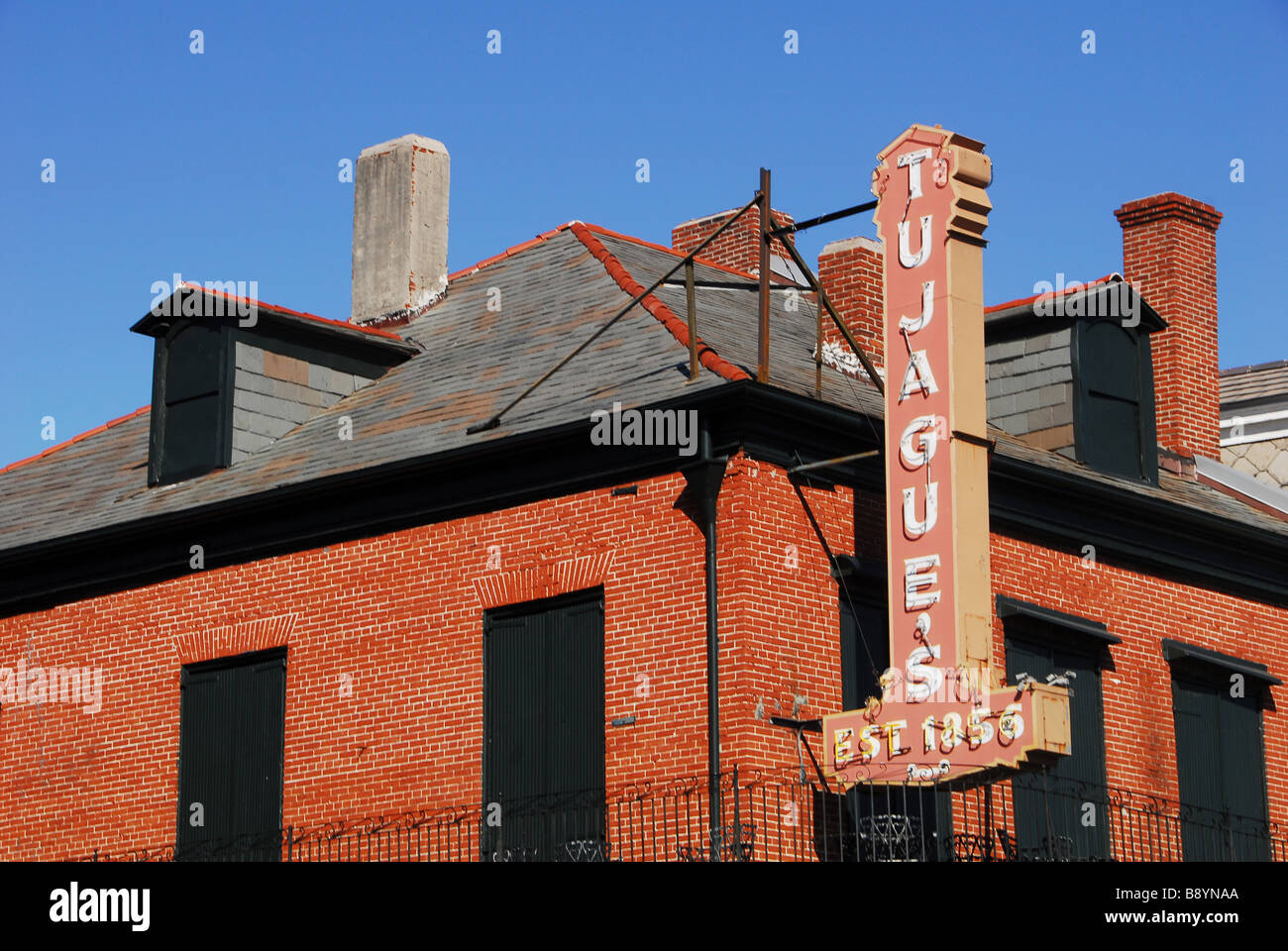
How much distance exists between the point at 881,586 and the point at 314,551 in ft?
19.3

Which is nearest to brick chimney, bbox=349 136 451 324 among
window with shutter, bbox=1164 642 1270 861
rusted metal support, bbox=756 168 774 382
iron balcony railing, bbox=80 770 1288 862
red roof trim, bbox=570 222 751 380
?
red roof trim, bbox=570 222 751 380

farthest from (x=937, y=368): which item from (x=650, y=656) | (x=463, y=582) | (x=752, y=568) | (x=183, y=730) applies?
(x=183, y=730)

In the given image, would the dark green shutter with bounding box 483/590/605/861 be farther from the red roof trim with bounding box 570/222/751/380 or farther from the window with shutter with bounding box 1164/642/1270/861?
the window with shutter with bounding box 1164/642/1270/861

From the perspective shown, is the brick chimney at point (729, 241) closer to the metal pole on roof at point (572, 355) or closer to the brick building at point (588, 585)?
the brick building at point (588, 585)

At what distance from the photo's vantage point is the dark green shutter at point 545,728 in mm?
19172

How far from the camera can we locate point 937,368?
18.5 metres

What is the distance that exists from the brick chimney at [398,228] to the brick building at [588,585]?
9cm

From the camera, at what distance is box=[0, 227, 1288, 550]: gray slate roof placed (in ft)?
67.7

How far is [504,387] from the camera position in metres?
21.8

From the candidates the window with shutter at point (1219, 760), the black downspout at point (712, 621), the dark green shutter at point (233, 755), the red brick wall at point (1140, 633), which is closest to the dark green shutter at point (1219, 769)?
the window with shutter at point (1219, 760)

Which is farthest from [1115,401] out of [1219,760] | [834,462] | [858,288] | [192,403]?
[192,403]

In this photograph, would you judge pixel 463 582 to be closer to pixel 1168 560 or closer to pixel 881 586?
pixel 881 586

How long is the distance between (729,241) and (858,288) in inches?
191

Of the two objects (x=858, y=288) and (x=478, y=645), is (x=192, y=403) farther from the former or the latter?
(x=858, y=288)
